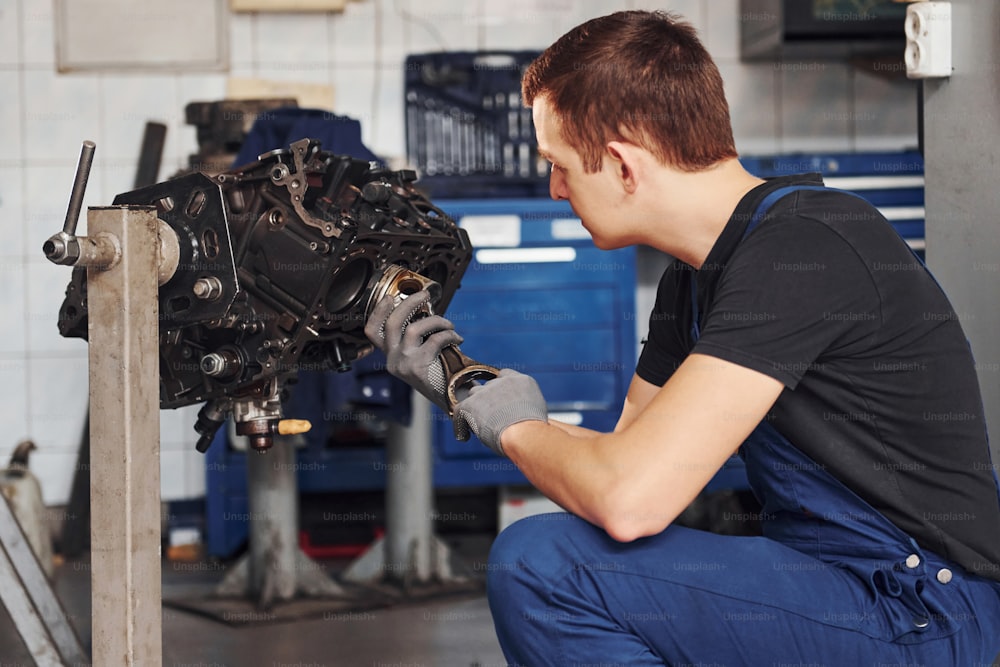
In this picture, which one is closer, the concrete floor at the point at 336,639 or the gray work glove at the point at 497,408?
the gray work glove at the point at 497,408

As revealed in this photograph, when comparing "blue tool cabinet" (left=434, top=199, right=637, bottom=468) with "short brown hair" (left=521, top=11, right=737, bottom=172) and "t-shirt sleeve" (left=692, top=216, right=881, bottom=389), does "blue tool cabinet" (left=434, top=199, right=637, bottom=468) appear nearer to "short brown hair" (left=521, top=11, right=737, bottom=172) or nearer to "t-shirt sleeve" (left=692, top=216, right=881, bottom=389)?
"short brown hair" (left=521, top=11, right=737, bottom=172)

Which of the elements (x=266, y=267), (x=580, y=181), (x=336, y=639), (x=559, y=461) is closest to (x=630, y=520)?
(x=559, y=461)

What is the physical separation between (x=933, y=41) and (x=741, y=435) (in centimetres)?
112

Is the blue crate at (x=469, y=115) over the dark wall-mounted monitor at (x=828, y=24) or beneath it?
beneath

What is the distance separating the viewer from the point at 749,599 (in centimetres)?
126

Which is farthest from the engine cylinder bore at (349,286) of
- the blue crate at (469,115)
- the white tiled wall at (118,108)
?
the white tiled wall at (118,108)

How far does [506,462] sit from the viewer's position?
11.0 feet

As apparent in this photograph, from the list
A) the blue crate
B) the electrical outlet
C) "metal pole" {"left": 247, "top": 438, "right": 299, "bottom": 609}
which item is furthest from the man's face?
the blue crate

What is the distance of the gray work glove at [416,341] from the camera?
1381 mm

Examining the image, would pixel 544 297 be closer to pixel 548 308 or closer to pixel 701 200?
pixel 548 308

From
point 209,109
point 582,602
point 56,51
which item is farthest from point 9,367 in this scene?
point 582,602

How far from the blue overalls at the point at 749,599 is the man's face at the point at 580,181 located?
375 millimetres

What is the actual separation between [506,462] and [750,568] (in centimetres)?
209

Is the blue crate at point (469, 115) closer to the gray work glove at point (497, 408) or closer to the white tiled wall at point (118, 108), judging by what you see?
the white tiled wall at point (118, 108)
